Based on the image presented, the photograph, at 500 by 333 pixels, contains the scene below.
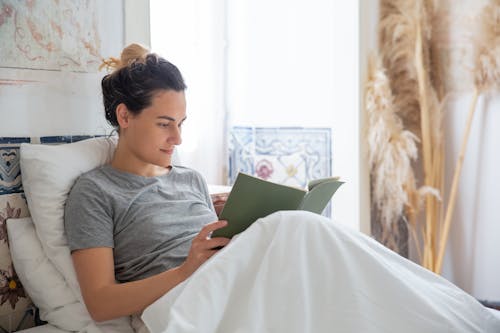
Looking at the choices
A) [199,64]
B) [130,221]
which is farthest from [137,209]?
[199,64]

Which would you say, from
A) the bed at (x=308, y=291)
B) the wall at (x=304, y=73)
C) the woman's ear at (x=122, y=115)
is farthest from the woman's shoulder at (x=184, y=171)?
the wall at (x=304, y=73)

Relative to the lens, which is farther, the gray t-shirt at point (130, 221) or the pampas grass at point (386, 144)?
the pampas grass at point (386, 144)

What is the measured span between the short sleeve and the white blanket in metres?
0.31

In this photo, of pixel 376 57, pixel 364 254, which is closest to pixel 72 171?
pixel 364 254

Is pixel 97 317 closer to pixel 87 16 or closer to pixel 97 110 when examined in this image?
pixel 97 110

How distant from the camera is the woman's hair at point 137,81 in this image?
186 centimetres

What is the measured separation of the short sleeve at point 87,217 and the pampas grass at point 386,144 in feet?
6.23

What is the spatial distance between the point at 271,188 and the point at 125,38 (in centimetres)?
93

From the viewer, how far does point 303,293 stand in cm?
144

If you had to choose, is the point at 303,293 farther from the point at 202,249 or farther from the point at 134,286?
the point at 134,286

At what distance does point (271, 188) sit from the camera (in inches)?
62.2

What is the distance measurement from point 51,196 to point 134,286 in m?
0.39

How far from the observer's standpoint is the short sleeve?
166 centimetres

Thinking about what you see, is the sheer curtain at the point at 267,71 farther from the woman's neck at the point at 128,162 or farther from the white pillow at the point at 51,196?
the white pillow at the point at 51,196
